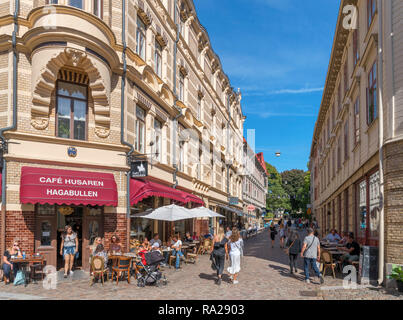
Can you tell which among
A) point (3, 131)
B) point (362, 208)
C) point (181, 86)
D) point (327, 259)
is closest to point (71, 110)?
point (3, 131)

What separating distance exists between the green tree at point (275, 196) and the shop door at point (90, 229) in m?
69.3

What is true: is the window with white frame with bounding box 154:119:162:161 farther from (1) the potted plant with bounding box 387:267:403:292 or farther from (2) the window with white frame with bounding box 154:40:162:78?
(1) the potted plant with bounding box 387:267:403:292

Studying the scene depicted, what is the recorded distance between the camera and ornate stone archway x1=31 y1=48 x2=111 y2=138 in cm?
1283

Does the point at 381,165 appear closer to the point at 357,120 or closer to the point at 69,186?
the point at 357,120

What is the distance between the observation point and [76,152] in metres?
13.6

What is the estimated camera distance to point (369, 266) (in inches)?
459

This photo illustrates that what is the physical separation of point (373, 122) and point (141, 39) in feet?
32.8

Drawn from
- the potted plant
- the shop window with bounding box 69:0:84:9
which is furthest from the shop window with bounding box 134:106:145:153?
the potted plant

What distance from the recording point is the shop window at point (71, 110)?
13711 mm

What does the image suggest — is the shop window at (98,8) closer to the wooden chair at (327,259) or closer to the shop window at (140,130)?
the shop window at (140,130)

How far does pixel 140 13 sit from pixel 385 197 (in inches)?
466

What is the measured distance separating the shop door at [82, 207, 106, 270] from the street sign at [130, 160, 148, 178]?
179 centimetres

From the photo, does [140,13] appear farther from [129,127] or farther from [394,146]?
[394,146]
